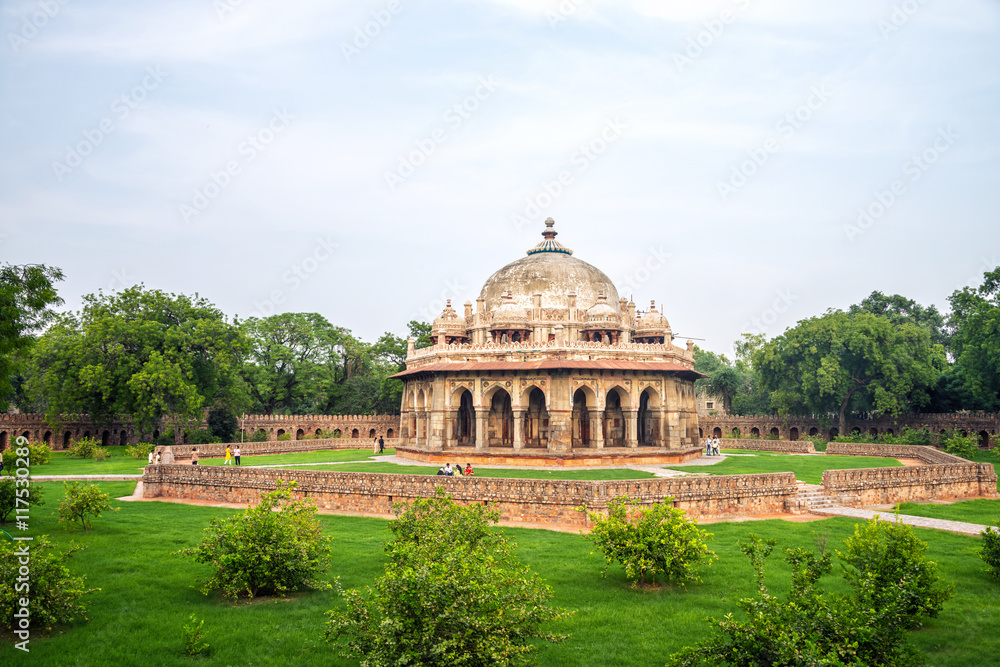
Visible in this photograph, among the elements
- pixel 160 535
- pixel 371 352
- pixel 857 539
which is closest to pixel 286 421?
pixel 371 352

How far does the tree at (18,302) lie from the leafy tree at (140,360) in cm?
2511

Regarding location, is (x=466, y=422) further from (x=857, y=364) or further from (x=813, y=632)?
(x=813, y=632)

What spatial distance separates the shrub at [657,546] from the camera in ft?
39.8

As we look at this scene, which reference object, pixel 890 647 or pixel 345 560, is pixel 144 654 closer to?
pixel 345 560

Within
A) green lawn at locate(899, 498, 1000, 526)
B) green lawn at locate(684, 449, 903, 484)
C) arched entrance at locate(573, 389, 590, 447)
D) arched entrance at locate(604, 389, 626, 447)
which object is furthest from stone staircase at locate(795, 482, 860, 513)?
arched entrance at locate(573, 389, 590, 447)

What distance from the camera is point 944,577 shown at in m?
12.4

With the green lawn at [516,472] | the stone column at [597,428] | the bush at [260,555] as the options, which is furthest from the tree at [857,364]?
the bush at [260,555]

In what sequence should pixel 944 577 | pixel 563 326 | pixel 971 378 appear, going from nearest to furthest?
1. pixel 944 577
2. pixel 563 326
3. pixel 971 378

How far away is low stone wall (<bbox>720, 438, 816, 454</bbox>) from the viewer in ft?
130

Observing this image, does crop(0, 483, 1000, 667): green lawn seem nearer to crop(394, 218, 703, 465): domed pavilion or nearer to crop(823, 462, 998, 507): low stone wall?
crop(823, 462, 998, 507): low stone wall

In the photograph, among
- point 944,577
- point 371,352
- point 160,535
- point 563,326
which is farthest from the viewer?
point 371,352

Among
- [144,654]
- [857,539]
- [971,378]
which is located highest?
[971,378]

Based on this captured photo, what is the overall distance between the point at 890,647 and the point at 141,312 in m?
44.5

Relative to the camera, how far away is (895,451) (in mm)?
34125
